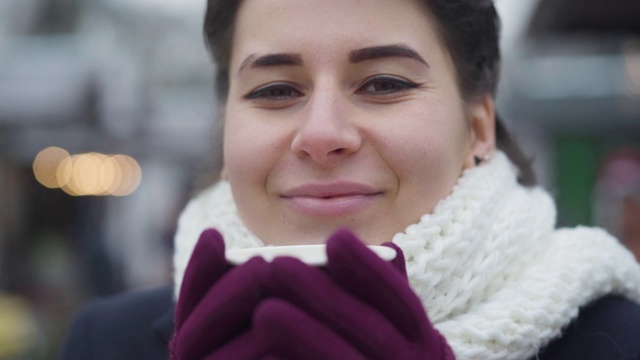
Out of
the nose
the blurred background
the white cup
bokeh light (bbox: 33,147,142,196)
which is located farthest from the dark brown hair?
bokeh light (bbox: 33,147,142,196)

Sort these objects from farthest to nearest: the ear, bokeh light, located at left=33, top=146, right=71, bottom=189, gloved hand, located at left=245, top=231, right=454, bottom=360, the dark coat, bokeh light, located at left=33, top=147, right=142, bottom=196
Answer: bokeh light, located at left=33, top=147, right=142, bottom=196 → bokeh light, located at left=33, top=146, right=71, bottom=189 → the ear → the dark coat → gloved hand, located at left=245, top=231, right=454, bottom=360

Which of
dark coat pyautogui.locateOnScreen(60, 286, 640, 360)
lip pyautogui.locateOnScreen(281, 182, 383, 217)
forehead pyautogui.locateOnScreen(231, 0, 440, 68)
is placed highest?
forehead pyautogui.locateOnScreen(231, 0, 440, 68)

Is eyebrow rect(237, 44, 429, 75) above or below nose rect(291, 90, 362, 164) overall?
above

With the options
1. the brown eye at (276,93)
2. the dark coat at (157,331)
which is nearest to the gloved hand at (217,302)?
the brown eye at (276,93)

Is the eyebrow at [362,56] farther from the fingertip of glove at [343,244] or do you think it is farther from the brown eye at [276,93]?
the fingertip of glove at [343,244]

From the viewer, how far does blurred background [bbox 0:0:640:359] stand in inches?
241

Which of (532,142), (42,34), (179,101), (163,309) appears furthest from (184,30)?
(163,309)

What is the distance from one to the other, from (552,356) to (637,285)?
0.28 meters

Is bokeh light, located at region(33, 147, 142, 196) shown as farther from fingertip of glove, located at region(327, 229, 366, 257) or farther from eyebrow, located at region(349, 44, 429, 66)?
fingertip of glove, located at region(327, 229, 366, 257)

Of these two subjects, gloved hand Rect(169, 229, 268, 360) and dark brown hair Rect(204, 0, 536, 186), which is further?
dark brown hair Rect(204, 0, 536, 186)

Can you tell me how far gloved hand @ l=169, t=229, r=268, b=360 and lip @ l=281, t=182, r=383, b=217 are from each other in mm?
309

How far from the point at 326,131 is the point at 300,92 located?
0.50 feet

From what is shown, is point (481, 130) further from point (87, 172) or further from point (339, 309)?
point (87, 172)

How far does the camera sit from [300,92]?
4.76 ft
